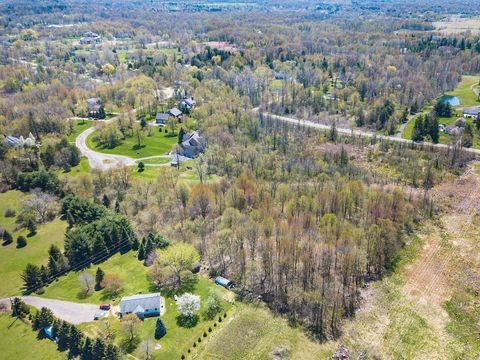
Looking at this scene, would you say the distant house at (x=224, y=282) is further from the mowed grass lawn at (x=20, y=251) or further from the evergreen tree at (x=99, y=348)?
the mowed grass lawn at (x=20, y=251)

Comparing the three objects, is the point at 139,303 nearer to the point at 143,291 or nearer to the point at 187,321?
→ the point at 143,291

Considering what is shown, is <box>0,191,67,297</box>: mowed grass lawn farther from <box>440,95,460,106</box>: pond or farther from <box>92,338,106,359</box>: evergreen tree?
<box>440,95,460,106</box>: pond

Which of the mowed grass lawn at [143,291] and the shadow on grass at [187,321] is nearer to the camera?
the mowed grass lawn at [143,291]

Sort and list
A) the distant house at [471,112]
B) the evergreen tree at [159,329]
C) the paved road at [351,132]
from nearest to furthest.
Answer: the evergreen tree at [159,329] < the paved road at [351,132] < the distant house at [471,112]

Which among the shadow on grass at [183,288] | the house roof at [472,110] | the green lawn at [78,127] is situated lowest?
the shadow on grass at [183,288]

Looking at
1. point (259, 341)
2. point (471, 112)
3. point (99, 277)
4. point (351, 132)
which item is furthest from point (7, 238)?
point (471, 112)

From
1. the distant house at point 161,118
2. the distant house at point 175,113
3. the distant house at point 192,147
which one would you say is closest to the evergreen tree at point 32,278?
the distant house at point 192,147
